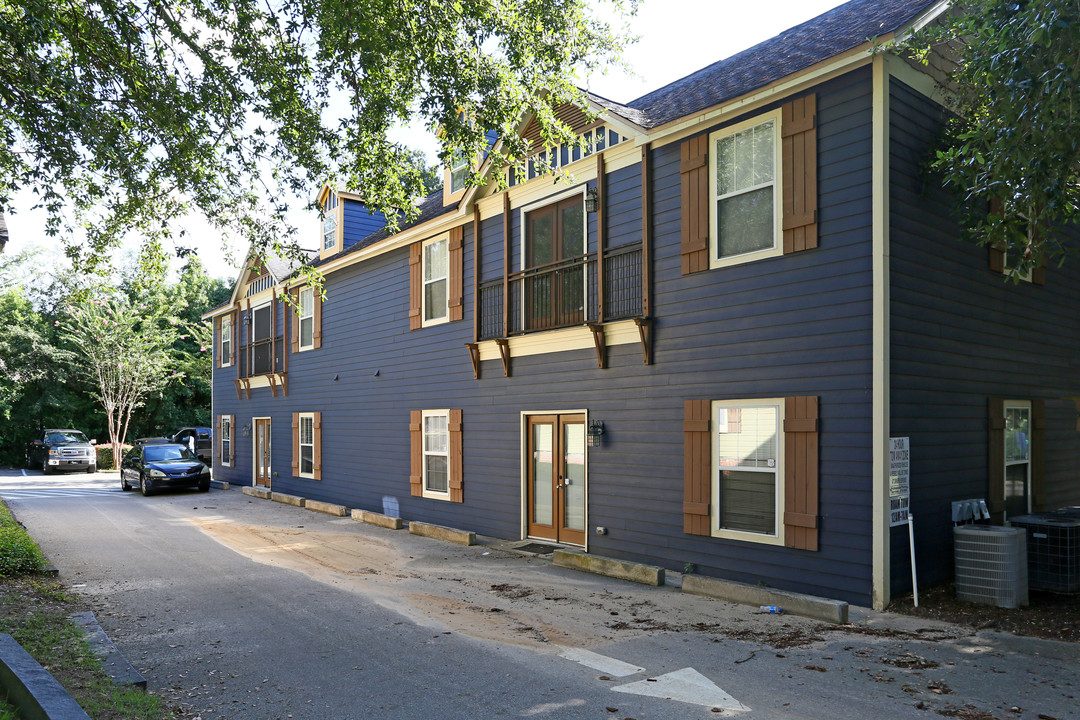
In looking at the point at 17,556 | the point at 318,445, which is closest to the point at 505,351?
the point at 17,556

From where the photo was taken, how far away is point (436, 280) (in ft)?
47.0

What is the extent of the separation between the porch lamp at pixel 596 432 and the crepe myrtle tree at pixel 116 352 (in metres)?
25.6

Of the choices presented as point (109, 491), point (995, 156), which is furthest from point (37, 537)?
point (995, 156)

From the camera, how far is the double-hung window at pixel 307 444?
18.7 meters

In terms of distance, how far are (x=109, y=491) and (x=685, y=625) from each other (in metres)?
21.0

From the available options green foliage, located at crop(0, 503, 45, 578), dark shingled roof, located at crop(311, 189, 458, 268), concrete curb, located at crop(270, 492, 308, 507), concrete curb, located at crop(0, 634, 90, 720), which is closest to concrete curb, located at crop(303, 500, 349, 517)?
concrete curb, located at crop(270, 492, 308, 507)

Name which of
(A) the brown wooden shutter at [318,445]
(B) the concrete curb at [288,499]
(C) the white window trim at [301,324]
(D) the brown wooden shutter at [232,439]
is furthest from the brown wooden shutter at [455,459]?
(D) the brown wooden shutter at [232,439]

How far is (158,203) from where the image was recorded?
949cm

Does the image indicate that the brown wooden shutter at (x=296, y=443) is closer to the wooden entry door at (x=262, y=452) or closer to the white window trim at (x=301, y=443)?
the white window trim at (x=301, y=443)

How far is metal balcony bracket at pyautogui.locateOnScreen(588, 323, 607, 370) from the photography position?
10219 millimetres

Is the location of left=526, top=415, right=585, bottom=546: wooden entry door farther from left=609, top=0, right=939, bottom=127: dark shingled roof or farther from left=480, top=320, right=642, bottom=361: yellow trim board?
left=609, top=0, right=939, bottom=127: dark shingled roof

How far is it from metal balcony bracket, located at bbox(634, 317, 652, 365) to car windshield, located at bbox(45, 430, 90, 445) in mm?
28793

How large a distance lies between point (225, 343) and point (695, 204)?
67.5ft

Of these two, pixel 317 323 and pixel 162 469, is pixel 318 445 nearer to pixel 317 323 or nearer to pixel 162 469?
pixel 317 323
